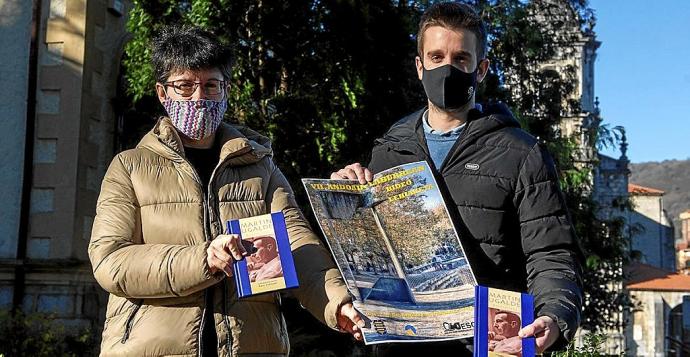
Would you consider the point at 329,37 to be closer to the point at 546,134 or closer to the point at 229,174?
the point at 546,134

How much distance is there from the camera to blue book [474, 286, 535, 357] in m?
2.51

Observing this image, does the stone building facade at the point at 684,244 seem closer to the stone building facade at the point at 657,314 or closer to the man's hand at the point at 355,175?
the stone building facade at the point at 657,314

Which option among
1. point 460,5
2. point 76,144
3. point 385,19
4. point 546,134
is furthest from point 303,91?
point 460,5

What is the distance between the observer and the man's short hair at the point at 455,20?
293 cm

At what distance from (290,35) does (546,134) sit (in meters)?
6.69

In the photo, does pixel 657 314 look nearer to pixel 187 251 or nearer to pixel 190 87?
pixel 190 87

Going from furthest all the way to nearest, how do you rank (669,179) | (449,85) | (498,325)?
(669,179) < (449,85) < (498,325)

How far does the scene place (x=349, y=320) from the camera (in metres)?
3.02

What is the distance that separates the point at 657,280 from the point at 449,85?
70599mm

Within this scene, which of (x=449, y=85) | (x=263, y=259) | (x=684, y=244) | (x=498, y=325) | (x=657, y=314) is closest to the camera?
(x=498, y=325)

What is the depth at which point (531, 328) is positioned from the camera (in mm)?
2502

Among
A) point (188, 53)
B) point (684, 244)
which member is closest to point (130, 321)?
point (188, 53)

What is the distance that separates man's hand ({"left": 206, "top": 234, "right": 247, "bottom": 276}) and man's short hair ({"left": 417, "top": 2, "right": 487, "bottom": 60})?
96 cm

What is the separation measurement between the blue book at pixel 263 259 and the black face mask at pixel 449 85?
686mm
